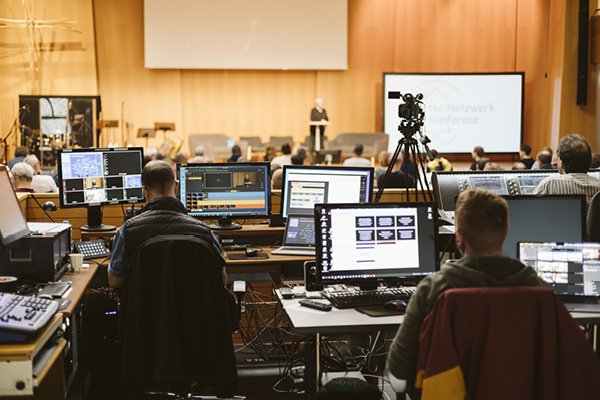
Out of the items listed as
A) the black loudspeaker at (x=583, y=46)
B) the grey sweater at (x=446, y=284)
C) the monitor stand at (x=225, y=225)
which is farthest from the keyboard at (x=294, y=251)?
the black loudspeaker at (x=583, y=46)

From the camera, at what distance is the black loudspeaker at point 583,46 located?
1207cm

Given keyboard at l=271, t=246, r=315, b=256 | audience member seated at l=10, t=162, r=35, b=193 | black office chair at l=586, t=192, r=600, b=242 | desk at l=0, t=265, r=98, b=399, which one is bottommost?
desk at l=0, t=265, r=98, b=399

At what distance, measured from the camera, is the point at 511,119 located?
14.3 meters

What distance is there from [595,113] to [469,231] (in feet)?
35.8

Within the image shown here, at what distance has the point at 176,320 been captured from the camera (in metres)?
3.25

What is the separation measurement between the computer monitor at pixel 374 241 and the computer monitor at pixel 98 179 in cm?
203

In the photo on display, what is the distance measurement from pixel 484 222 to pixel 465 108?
12197 mm

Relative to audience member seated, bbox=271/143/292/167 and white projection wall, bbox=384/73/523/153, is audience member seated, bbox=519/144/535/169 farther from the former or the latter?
audience member seated, bbox=271/143/292/167

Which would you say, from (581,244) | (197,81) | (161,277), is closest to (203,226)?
(161,277)

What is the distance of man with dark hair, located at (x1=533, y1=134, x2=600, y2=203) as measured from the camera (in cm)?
423

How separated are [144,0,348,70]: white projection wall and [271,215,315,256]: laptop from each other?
956 centimetres

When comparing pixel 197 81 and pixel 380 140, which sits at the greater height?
pixel 197 81

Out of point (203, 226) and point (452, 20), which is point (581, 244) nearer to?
point (203, 226)

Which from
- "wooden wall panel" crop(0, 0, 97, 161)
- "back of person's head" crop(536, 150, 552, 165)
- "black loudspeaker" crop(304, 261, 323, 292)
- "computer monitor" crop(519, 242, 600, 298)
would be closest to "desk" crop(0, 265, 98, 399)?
"black loudspeaker" crop(304, 261, 323, 292)
